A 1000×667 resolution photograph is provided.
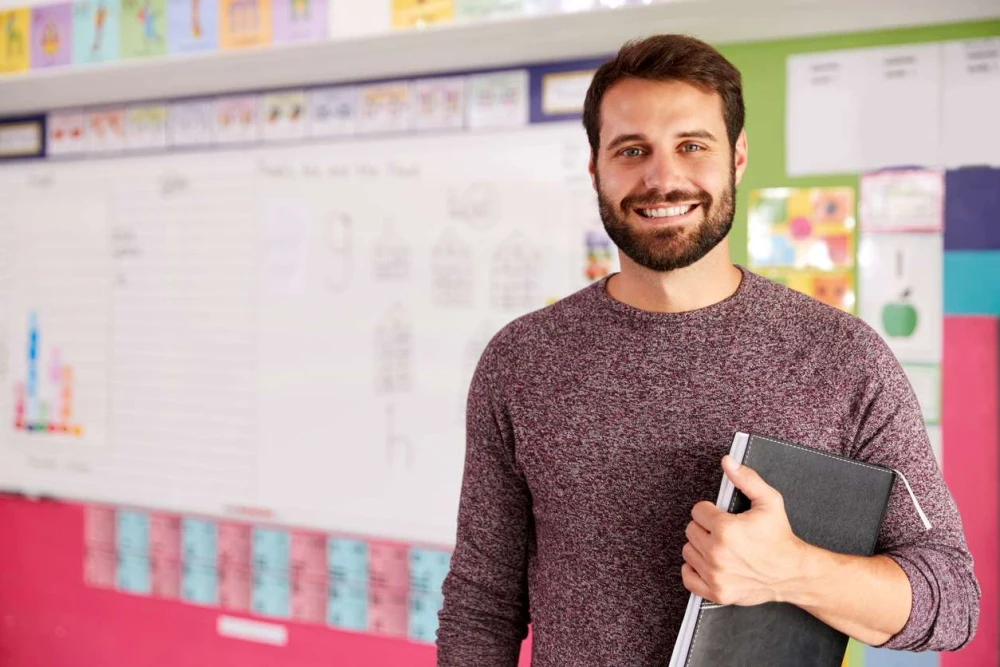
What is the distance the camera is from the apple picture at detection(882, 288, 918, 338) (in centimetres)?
128

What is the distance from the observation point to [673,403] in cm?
86

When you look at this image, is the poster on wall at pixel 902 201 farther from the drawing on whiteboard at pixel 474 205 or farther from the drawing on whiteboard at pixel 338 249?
the drawing on whiteboard at pixel 338 249

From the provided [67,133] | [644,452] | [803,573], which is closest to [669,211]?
[644,452]

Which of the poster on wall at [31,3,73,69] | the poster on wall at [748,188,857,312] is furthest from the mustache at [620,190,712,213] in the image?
the poster on wall at [31,3,73,69]

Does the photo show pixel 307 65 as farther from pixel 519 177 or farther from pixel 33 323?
pixel 33 323

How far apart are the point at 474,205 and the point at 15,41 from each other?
3.90 feet

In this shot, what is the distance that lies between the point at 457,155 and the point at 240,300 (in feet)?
1.98

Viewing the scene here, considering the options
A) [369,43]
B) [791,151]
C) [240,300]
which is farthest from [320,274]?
[791,151]

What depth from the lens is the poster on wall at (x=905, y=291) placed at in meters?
1.27

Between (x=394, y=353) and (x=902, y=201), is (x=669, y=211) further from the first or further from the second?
(x=394, y=353)

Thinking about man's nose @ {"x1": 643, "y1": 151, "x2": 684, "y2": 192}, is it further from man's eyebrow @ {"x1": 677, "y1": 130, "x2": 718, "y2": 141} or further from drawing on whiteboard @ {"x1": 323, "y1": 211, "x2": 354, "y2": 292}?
drawing on whiteboard @ {"x1": 323, "y1": 211, "x2": 354, "y2": 292}

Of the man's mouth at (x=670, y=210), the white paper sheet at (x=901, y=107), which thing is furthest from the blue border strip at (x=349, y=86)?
the man's mouth at (x=670, y=210)

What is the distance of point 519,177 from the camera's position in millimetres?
1532

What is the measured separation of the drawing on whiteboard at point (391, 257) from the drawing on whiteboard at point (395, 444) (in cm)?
27
